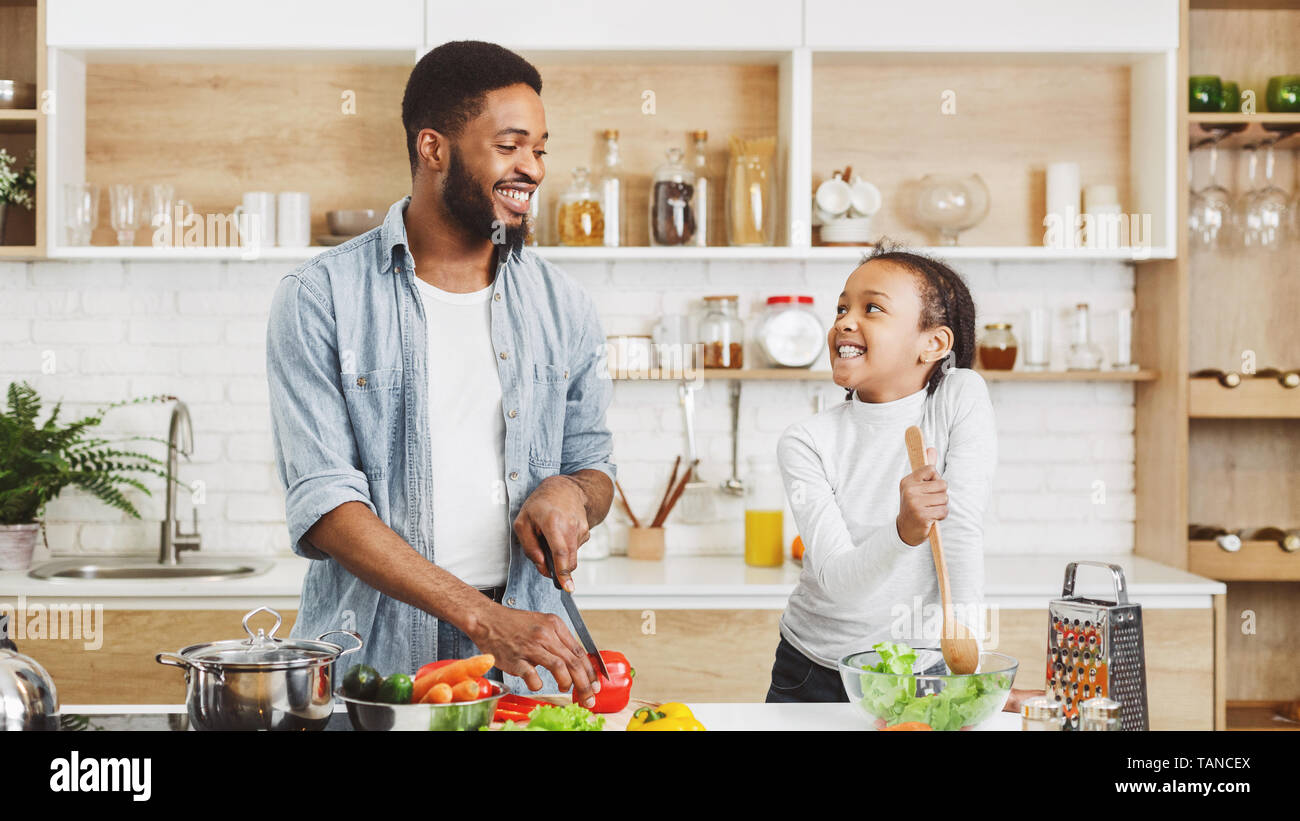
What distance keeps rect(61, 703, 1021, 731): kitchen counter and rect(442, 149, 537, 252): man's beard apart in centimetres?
75

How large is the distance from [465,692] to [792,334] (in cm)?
219

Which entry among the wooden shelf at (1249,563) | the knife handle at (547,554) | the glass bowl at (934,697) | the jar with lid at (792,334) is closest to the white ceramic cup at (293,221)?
the jar with lid at (792,334)

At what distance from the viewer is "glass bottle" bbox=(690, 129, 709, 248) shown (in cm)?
326

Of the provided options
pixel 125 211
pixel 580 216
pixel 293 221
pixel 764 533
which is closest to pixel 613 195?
pixel 580 216

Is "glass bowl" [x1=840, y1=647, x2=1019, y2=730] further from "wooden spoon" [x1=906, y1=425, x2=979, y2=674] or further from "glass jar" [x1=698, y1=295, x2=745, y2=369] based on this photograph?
"glass jar" [x1=698, y1=295, x2=745, y2=369]

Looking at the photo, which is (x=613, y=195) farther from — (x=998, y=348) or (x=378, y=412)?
(x=378, y=412)

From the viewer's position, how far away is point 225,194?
11.1ft

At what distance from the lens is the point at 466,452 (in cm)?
177

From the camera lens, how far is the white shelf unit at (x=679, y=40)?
10.2 feet

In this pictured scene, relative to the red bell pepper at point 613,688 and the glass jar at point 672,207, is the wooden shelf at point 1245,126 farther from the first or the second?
the red bell pepper at point 613,688

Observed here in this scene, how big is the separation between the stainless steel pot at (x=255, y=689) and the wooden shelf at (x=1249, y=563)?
9.05 ft
